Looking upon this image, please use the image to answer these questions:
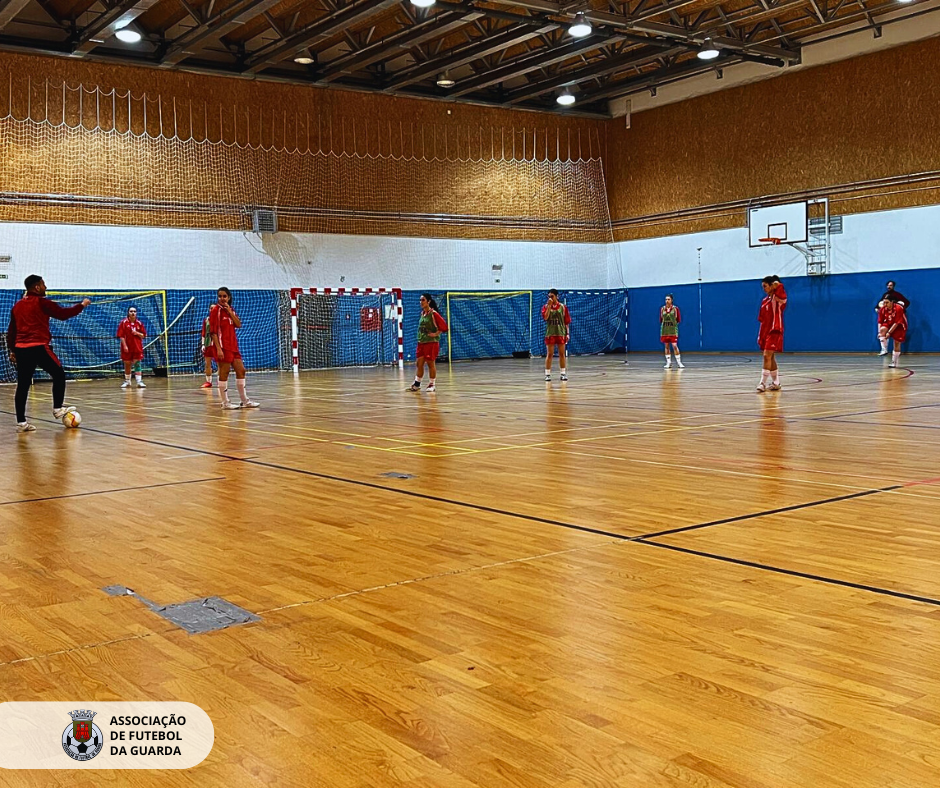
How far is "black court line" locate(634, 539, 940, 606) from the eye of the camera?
13.3 ft

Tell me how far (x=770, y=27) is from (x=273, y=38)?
13.4 meters

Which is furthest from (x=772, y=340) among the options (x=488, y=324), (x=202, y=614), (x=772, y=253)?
(x=488, y=324)

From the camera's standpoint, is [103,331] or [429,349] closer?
[429,349]

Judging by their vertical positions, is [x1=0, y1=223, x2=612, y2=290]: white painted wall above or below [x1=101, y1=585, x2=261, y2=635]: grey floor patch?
above

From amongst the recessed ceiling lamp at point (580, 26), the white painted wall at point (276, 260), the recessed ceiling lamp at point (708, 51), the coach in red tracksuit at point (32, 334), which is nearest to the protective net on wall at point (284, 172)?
the white painted wall at point (276, 260)

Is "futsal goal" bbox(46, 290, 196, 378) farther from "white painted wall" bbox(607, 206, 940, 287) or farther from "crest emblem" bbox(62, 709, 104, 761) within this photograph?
"crest emblem" bbox(62, 709, 104, 761)

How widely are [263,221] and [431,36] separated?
7.00 meters

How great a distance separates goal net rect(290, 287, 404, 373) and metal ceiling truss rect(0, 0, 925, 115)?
20.0ft

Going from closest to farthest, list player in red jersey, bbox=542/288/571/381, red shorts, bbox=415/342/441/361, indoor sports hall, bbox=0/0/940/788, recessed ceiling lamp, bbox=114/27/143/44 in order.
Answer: indoor sports hall, bbox=0/0/940/788, red shorts, bbox=415/342/441/361, player in red jersey, bbox=542/288/571/381, recessed ceiling lamp, bbox=114/27/143/44

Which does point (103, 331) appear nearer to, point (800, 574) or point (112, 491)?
point (112, 491)

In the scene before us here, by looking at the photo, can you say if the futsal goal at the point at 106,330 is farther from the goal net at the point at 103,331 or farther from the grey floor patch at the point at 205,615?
the grey floor patch at the point at 205,615

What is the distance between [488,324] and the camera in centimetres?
3306

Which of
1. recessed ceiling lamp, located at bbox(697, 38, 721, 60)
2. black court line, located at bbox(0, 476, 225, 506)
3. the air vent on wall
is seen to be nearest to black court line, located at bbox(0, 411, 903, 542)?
black court line, located at bbox(0, 476, 225, 506)

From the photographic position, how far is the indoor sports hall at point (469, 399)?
9.78 feet
